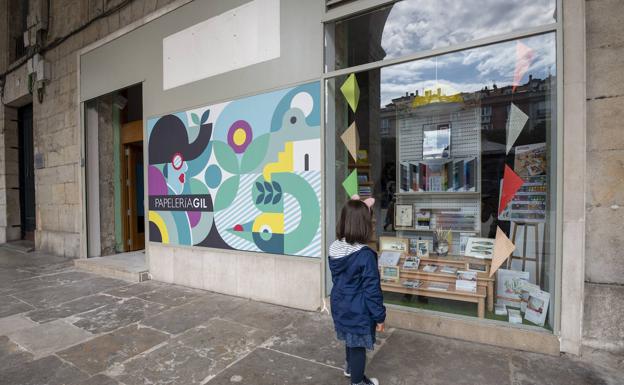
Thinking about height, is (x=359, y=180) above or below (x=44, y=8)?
below

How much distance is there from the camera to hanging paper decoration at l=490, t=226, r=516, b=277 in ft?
11.4

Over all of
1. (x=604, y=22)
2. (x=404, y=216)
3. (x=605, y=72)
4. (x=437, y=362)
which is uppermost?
(x=604, y=22)

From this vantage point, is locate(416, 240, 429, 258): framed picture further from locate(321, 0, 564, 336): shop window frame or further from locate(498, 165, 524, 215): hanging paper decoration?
locate(498, 165, 524, 215): hanging paper decoration

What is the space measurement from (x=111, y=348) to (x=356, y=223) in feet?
8.70

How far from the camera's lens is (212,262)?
191 inches

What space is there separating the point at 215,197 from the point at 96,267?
3224 millimetres

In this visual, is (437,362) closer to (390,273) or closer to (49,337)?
(390,273)

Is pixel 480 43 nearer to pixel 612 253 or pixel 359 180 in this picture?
pixel 359 180

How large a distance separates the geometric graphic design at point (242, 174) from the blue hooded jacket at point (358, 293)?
160cm

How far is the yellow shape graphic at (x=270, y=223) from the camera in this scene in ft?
13.8

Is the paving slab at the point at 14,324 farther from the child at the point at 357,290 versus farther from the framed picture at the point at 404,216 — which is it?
the framed picture at the point at 404,216

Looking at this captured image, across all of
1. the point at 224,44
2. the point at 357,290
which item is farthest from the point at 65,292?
the point at 357,290

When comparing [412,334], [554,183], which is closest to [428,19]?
[554,183]

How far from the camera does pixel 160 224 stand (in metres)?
5.54
